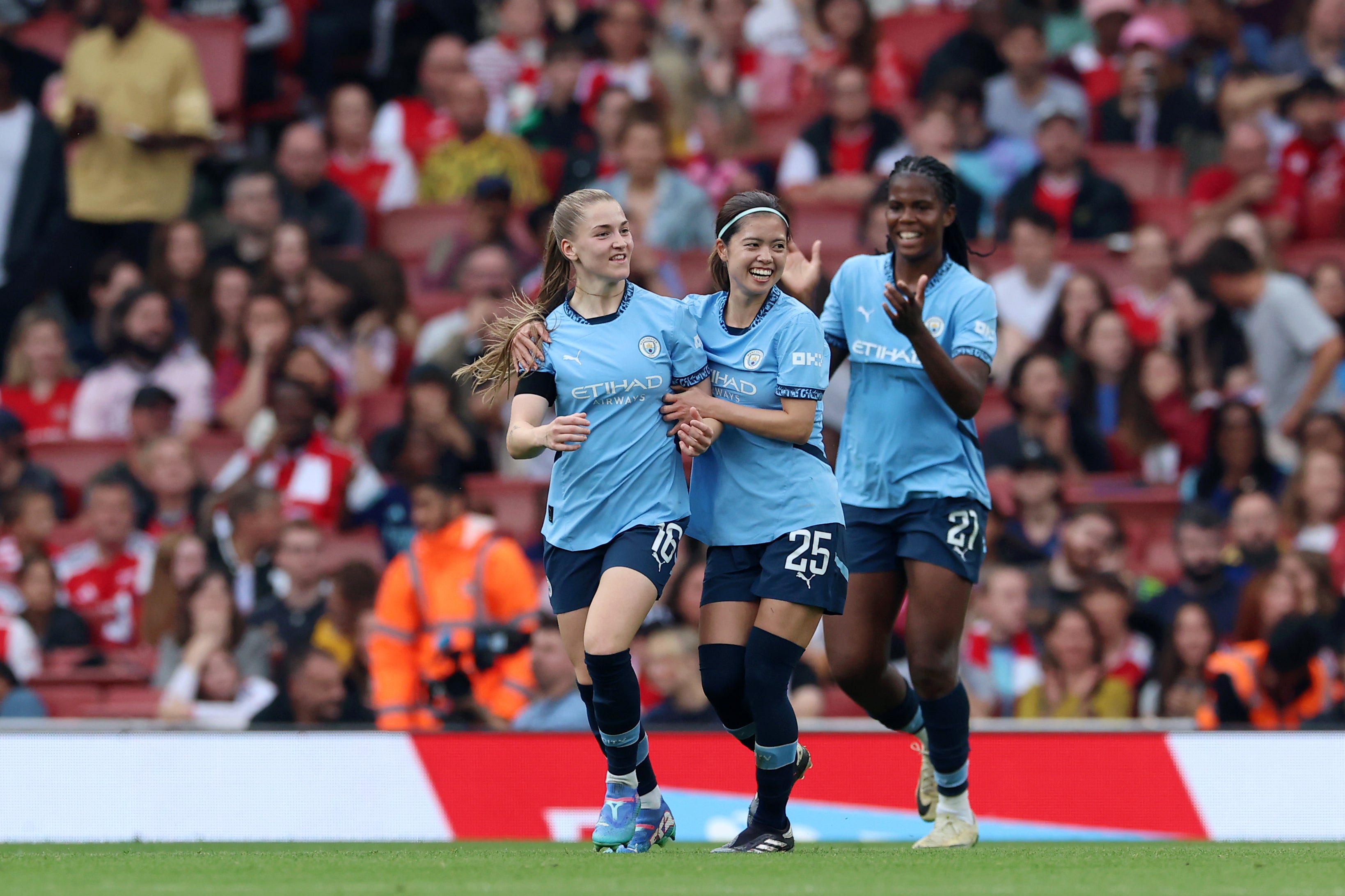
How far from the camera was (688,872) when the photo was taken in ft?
18.9

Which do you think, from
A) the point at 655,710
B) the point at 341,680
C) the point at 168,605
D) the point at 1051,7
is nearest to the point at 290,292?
the point at 168,605

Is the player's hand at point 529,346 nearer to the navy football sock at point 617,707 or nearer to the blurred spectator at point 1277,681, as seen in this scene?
the navy football sock at point 617,707

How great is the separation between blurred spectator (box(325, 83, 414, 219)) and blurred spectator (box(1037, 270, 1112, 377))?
18.2 feet

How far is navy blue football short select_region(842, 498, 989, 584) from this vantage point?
6848 mm

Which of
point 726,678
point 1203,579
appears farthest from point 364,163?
point 726,678

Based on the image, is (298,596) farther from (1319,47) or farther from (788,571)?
(1319,47)

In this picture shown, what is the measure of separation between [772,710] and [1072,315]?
242 inches

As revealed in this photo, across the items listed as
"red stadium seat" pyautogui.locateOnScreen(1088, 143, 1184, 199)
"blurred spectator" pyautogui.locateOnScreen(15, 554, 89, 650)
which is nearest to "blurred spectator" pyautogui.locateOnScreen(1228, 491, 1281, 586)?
"red stadium seat" pyautogui.locateOnScreen(1088, 143, 1184, 199)

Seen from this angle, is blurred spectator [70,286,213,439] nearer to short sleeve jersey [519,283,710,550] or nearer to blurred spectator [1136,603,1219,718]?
blurred spectator [1136,603,1219,718]

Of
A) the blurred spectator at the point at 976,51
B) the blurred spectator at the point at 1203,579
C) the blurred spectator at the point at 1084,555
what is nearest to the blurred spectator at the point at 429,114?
the blurred spectator at the point at 976,51

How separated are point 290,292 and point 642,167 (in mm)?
2671

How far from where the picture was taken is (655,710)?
962 centimetres

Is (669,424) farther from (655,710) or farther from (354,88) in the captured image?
(354,88)

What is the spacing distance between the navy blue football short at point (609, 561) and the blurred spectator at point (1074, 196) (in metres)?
7.38
